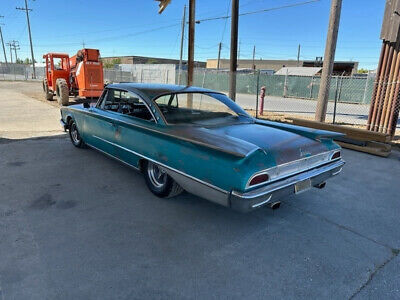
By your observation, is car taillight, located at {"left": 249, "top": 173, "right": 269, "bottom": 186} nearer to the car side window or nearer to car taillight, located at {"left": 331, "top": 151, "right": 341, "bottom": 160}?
car taillight, located at {"left": 331, "top": 151, "right": 341, "bottom": 160}

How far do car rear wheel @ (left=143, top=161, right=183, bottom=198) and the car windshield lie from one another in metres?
0.68

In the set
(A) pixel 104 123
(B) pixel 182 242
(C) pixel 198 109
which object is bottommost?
(B) pixel 182 242

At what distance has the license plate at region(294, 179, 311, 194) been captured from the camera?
3.06 m

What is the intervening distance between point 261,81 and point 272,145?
2332 centimetres

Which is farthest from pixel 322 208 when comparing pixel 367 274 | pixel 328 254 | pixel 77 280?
pixel 77 280

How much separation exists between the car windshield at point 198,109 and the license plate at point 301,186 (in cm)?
134

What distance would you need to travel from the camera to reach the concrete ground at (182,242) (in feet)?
7.66

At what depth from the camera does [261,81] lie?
25.2 meters

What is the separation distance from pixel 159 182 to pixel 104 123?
146 centimetres

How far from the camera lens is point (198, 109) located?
4.14 metres

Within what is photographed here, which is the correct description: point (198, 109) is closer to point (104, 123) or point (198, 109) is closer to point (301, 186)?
point (104, 123)

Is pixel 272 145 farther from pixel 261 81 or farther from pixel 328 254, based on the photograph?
pixel 261 81

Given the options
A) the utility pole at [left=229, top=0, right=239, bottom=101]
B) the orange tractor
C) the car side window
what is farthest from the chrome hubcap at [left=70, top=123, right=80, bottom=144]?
the orange tractor

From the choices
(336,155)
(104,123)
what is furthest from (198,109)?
(336,155)
